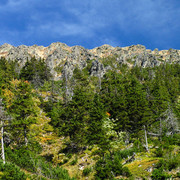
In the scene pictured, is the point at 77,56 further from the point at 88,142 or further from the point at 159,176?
the point at 159,176

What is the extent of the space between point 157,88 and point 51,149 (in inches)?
1276

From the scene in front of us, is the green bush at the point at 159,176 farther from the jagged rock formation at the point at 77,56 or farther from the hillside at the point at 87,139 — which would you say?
the jagged rock formation at the point at 77,56

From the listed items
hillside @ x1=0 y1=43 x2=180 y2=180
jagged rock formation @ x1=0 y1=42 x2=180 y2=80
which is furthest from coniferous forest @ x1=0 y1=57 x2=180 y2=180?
jagged rock formation @ x1=0 y1=42 x2=180 y2=80

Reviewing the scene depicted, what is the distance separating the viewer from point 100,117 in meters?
23.1

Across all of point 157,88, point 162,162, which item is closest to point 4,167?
point 162,162

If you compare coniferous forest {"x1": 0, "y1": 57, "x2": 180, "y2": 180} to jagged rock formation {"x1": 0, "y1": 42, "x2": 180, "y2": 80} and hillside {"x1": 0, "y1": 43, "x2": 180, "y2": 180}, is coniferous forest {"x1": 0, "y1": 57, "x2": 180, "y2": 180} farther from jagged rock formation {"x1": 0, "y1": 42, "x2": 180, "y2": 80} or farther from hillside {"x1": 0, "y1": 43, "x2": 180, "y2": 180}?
jagged rock formation {"x1": 0, "y1": 42, "x2": 180, "y2": 80}

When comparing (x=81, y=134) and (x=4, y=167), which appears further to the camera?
(x=81, y=134)

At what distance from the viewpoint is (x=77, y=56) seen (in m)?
147

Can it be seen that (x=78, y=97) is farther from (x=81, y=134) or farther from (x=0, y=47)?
(x=0, y=47)

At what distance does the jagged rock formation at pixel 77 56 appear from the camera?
12039 cm

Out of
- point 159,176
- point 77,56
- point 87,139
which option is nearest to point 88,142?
point 87,139

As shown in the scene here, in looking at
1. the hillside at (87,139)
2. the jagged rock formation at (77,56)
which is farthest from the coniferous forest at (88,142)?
the jagged rock formation at (77,56)

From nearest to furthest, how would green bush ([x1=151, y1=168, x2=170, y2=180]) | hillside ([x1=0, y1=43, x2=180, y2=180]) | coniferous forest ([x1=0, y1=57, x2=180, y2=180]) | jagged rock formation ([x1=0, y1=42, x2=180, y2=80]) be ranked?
green bush ([x1=151, y1=168, x2=170, y2=180]), coniferous forest ([x1=0, y1=57, x2=180, y2=180]), hillside ([x1=0, y1=43, x2=180, y2=180]), jagged rock formation ([x1=0, y1=42, x2=180, y2=80])

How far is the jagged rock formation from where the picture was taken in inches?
4740
